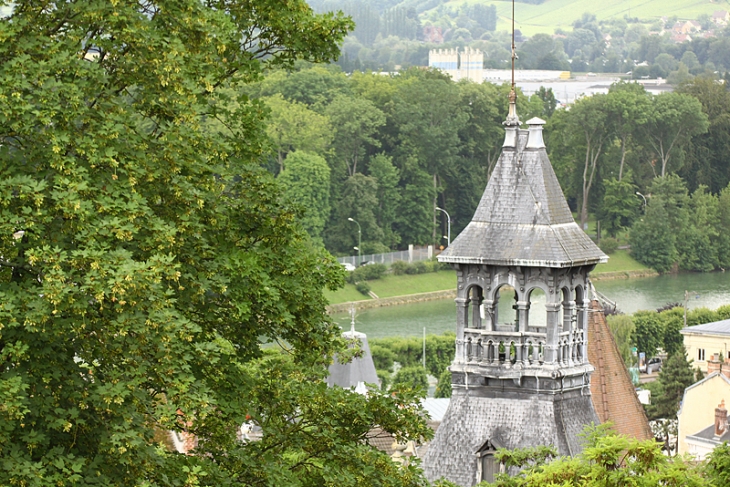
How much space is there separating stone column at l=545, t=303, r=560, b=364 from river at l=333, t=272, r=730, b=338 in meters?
59.3

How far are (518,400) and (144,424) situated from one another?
14255 mm

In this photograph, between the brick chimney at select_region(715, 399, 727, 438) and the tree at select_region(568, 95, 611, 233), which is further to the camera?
the tree at select_region(568, 95, 611, 233)

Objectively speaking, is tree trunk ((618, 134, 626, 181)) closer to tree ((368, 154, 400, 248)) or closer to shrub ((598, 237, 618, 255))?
shrub ((598, 237, 618, 255))

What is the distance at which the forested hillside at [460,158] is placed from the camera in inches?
4951

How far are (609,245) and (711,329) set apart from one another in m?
46.7

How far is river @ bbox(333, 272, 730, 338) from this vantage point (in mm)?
101250

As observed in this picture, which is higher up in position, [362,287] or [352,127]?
[352,127]

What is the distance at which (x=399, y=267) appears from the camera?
119 meters

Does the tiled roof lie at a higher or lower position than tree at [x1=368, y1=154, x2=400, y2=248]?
higher

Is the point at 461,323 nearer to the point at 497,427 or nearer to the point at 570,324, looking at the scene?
the point at 570,324

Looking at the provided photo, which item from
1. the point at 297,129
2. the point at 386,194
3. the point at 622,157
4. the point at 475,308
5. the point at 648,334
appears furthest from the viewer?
the point at 622,157

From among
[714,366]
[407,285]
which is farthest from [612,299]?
[714,366]

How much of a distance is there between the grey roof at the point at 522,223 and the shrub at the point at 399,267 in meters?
86.3

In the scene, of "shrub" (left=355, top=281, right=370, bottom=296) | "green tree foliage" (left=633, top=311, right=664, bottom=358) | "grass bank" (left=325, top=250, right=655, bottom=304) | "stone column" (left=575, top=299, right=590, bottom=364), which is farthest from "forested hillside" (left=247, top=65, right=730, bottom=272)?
"stone column" (left=575, top=299, right=590, bottom=364)
